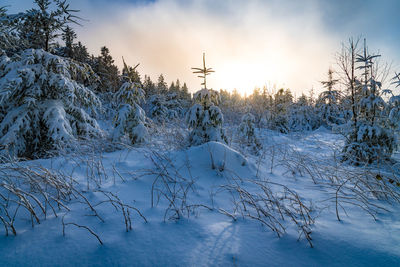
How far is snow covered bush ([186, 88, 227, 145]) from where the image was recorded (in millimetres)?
5672

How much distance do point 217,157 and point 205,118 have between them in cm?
224

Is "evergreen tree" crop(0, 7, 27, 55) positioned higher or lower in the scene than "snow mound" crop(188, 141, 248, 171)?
higher

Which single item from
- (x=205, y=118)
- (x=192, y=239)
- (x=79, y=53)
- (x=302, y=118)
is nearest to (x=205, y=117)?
(x=205, y=118)

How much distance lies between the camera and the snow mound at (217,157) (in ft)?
11.7

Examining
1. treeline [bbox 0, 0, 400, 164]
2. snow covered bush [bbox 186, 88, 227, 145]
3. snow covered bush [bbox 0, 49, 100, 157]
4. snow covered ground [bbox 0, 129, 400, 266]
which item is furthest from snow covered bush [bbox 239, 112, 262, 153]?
snow covered bush [bbox 0, 49, 100, 157]

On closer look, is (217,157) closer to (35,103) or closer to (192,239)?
(192,239)

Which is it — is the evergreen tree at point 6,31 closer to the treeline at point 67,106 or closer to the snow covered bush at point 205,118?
the treeline at point 67,106

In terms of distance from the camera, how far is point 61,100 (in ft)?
20.2

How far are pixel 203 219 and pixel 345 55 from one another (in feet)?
26.2

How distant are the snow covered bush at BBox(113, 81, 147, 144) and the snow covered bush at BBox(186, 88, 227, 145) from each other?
2.13 m

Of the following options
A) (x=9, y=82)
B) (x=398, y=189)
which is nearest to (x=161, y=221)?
(x=398, y=189)

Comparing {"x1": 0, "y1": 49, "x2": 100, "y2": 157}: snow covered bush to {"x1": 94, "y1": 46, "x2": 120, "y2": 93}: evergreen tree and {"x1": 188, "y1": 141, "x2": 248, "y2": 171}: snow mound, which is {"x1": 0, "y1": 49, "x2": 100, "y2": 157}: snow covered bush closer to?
{"x1": 188, "y1": 141, "x2": 248, "y2": 171}: snow mound

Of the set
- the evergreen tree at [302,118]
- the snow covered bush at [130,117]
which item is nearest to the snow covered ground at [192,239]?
the snow covered bush at [130,117]

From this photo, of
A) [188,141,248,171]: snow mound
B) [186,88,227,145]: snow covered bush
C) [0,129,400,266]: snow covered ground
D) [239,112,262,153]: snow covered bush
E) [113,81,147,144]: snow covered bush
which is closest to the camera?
[0,129,400,266]: snow covered ground
